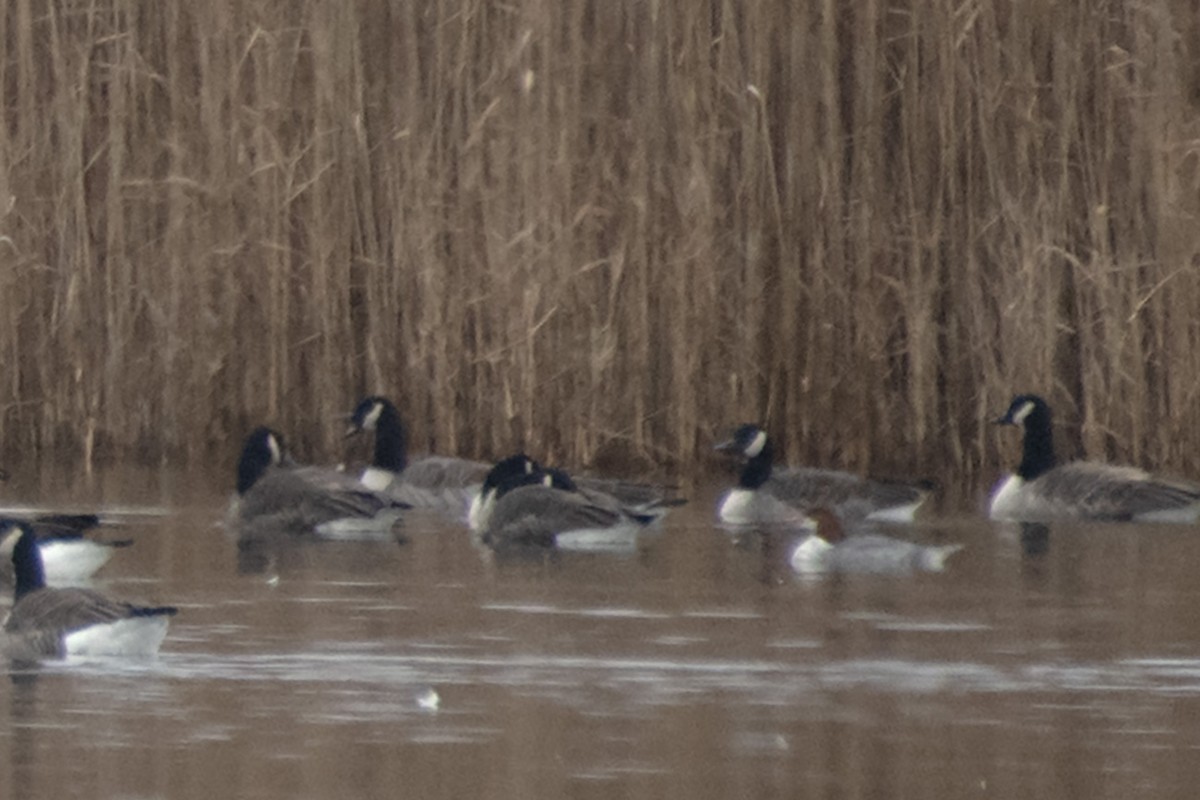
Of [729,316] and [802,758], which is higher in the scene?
[729,316]

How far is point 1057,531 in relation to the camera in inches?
520

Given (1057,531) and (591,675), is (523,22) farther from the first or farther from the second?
(591,675)

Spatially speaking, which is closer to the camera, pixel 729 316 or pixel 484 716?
pixel 484 716

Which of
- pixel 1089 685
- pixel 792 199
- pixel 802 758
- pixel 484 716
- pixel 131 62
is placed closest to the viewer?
pixel 802 758

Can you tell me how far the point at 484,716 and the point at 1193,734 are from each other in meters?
1.92

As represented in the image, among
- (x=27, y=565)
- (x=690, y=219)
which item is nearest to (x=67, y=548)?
(x=27, y=565)

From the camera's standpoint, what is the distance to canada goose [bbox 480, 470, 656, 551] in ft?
40.3

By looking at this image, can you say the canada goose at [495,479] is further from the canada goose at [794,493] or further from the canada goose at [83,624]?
the canada goose at [83,624]

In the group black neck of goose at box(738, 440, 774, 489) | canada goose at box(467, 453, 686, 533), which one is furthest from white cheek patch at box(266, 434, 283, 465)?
black neck of goose at box(738, 440, 774, 489)

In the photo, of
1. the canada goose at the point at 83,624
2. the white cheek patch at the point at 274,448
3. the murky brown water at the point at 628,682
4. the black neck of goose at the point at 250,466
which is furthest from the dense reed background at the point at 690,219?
the canada goose at the point at 83,624

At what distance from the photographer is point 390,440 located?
14.2 metres

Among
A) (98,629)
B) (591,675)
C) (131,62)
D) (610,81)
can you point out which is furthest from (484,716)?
(131,62)

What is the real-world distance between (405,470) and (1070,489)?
3.30 m

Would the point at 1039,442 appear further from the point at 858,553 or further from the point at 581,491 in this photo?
the point at 581,491
